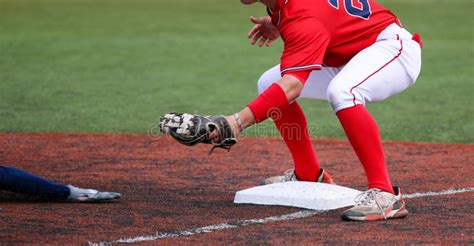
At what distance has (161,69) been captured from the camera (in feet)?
42.5

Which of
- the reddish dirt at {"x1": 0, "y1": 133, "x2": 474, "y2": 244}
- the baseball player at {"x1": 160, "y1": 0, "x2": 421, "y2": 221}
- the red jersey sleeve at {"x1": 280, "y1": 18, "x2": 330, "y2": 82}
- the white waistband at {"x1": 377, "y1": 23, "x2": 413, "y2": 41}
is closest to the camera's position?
the reddish dirt at {"x1": 0, "y1": 133, "x2": 474, "y2": 244}

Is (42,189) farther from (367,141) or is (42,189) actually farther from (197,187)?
(367,141)

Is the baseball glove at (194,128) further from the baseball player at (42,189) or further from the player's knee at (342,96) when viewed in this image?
the baseball player at (42,189)

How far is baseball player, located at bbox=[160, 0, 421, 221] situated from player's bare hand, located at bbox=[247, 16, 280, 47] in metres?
0.27

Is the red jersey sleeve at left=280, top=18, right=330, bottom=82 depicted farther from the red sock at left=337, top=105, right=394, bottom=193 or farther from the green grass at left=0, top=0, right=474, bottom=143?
the green grass at left=0, top=0, right=474, bottom=143

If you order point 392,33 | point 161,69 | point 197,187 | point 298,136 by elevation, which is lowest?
point 161,69

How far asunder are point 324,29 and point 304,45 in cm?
21

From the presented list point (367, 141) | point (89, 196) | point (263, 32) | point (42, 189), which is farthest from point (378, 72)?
point (42, 189)

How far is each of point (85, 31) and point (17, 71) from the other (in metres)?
4.69

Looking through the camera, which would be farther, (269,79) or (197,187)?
(197,187)

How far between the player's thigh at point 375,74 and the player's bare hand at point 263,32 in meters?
0.74

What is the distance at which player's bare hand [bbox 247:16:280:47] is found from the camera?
5.68 m

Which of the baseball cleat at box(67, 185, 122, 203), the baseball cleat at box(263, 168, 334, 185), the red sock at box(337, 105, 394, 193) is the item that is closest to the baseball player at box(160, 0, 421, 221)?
the red sock at box(337, 105, 394, 193)

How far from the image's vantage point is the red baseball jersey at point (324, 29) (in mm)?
4801
